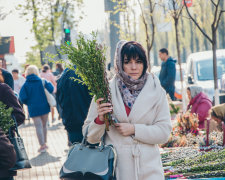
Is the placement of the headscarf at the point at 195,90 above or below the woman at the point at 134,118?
below

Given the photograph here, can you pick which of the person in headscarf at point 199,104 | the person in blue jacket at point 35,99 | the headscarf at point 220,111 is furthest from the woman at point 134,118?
the person in blue jacket at point 35,99

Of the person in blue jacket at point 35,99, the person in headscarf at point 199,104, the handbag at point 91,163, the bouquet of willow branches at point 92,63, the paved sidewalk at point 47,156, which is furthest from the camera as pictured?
the person in blue jacket at point 35,99

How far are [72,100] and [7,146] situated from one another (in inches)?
84.2

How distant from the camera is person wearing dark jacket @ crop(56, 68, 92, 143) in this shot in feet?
18.6

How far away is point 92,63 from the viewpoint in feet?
11.2

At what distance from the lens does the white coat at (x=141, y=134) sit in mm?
3486

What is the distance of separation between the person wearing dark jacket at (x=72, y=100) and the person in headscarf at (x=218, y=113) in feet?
5.29

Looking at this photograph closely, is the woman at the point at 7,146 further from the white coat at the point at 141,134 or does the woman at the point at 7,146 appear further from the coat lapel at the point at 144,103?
the coat lapel at the point at 144,103

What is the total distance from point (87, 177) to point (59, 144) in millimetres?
8120

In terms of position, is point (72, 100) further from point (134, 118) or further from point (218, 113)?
point (134, 118)

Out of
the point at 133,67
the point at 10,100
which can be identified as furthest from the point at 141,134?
the point at 10,100

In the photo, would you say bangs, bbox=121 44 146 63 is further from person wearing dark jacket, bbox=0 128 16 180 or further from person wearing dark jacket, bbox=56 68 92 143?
person wearing dark jacket, bbox=56 68 92 143

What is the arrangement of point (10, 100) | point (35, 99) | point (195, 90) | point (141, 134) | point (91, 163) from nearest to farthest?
point (91, 163) → point (141, 134) → point (10, 100) → point (195, 90) → point (35, 99)

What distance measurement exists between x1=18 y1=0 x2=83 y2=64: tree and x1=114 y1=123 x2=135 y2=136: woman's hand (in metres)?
19.0
